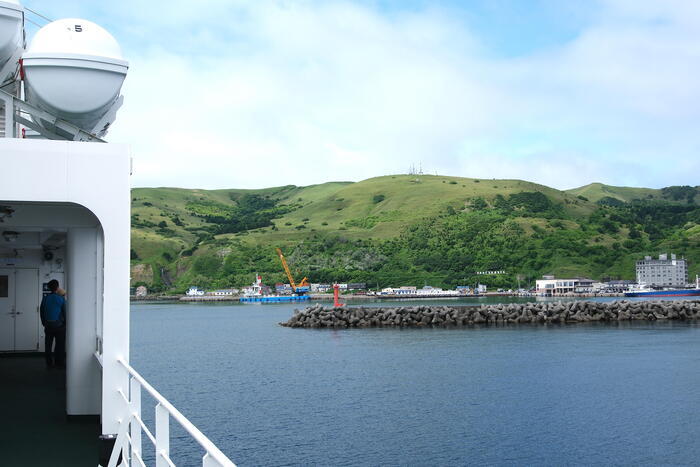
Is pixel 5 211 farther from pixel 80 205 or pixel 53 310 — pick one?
pixel 53 310

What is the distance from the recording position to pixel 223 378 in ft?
100

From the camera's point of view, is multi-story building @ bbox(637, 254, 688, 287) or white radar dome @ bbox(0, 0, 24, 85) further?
multi-story building @ bbox(637, 254, 688, 287)

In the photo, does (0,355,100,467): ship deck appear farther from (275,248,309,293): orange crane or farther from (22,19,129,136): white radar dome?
Result: (275,248,309,293): orange crane

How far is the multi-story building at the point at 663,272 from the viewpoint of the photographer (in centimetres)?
13777

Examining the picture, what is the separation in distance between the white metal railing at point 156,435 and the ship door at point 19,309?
8.77 m

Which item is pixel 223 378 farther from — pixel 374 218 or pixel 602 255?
pixel 374 218

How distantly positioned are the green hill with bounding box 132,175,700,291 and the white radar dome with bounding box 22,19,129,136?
5241 inches

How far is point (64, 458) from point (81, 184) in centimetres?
254

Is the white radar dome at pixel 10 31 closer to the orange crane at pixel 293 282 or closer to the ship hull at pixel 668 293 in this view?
the orange crane at pixel 293 282

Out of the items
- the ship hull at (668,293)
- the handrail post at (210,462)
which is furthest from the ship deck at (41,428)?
the ship hull at (668,293)

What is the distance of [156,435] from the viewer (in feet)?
13.8

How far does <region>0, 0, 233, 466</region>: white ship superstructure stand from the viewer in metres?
6.33

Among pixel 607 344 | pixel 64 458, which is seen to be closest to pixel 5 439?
pixel 64 458

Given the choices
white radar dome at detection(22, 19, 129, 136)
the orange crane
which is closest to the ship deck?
white radar dome at detection(22, 19, 129, 136)
